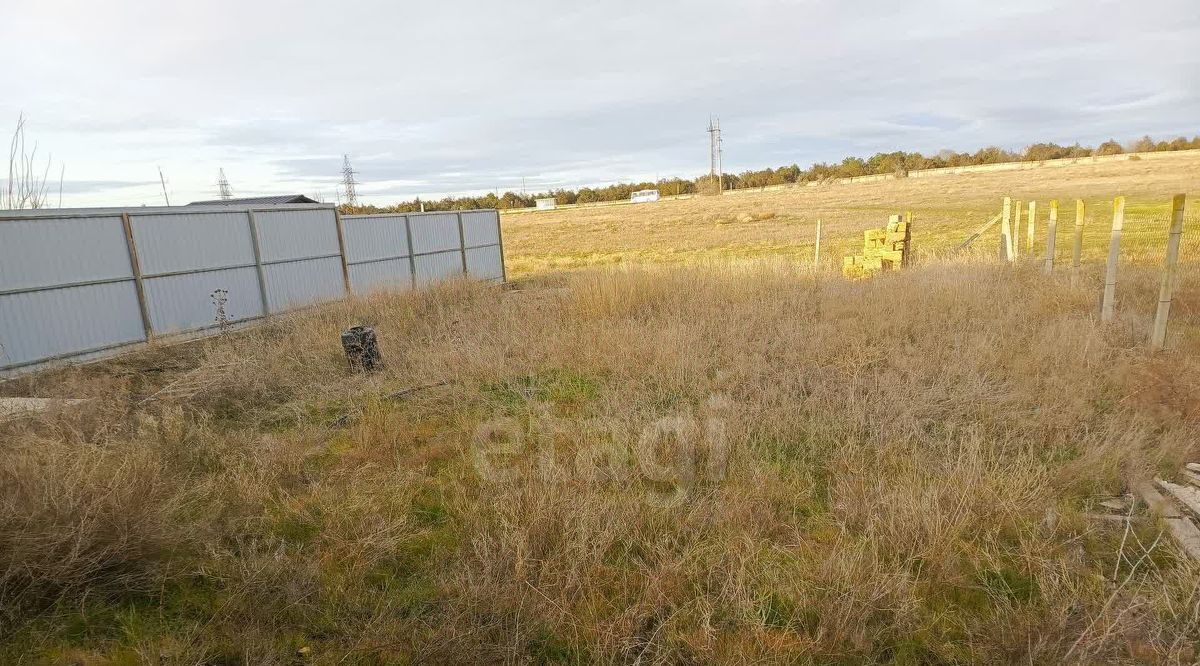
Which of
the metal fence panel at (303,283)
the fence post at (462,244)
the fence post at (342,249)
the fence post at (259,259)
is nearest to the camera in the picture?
the fence post at (259,259)

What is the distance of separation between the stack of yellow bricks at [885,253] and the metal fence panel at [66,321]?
42.4ft

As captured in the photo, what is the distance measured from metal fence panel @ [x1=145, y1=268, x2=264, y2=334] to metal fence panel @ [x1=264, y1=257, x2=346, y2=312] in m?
0.35

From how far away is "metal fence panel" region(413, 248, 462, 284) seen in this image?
15.9 meters

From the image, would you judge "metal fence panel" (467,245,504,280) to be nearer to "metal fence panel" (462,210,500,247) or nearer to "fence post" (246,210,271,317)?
"metal fence panel" (462,210,500,247)

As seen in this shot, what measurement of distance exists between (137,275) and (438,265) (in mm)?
7502

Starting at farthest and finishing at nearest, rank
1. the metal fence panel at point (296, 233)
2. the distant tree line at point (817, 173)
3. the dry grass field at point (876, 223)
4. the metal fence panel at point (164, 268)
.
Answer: the distant tree line at point (817, 173)
the dry grass field at point (876, 223)
the metal fence panel at point (296, 233)
the metal fence panel at point (164, 268)

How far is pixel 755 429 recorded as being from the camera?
4.51 m

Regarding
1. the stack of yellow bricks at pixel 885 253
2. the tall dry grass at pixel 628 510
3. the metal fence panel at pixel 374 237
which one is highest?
the metal fence panel at pixel 374 237

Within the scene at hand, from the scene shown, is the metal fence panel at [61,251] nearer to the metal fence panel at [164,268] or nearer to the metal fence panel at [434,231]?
the metal fence panel at [164,268]

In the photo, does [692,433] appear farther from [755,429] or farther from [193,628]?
[193,628]

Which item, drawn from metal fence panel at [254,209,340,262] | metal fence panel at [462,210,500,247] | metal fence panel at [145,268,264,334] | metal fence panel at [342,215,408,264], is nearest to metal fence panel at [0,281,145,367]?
metal fence panel at [145,268,264,334]

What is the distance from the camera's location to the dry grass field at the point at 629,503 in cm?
254

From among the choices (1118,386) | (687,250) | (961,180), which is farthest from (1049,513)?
(961,180)

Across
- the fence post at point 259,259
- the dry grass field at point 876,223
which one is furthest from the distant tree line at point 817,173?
the fence post at point 259,259
